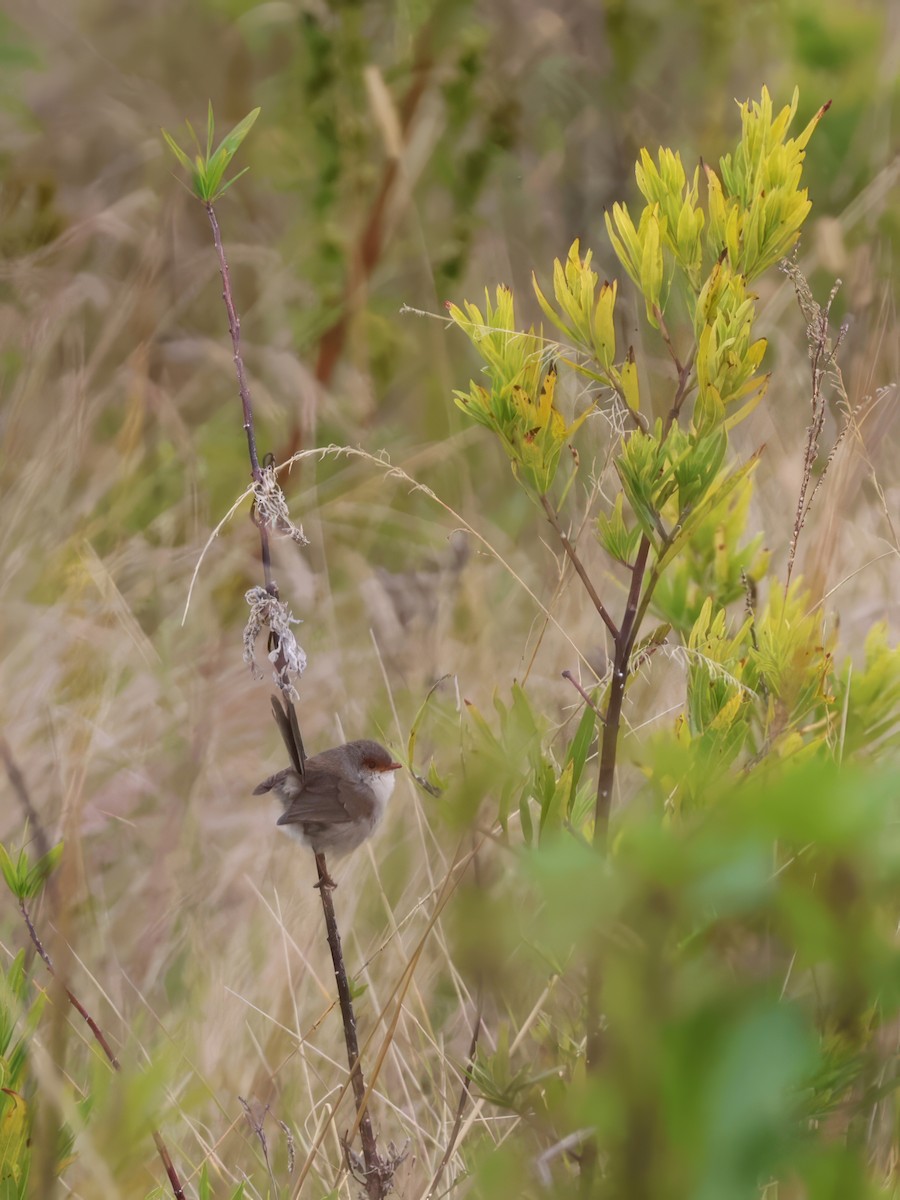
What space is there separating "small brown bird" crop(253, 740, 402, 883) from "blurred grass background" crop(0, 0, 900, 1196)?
103 millimetres

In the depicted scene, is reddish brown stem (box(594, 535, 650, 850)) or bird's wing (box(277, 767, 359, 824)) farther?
bird's wing (box(277, 767, 359, 824))

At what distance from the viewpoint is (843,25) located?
8.71ft

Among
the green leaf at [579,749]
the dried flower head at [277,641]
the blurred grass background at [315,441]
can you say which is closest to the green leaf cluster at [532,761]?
the green leaf at [579,749]

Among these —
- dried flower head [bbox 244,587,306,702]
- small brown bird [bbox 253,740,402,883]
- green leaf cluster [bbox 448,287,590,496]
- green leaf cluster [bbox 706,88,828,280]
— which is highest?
green leaf cluster [bbox 706,88,828,280]

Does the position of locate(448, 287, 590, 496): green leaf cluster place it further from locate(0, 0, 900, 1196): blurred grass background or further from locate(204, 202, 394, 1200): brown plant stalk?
locate(0, 0, 900, 1196): blurred grass background

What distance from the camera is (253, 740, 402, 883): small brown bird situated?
3.97ft

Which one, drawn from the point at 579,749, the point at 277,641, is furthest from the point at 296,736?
the point at 579,749

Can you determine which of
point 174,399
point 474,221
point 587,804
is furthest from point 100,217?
point 587,804

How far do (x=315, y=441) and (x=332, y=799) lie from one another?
1141 mm

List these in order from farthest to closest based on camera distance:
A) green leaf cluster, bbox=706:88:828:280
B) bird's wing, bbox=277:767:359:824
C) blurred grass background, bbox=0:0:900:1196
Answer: blurred grass background, bbox=0:0:900:1196 → bird's wing, bbox=277:767:359:824 → green leaf cluster, bbox=706:88:828:280

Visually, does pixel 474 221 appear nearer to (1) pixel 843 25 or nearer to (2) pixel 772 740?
(1) pixel 843 25

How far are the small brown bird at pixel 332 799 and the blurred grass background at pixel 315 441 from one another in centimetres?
10

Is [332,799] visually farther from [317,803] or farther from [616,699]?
[616,699]

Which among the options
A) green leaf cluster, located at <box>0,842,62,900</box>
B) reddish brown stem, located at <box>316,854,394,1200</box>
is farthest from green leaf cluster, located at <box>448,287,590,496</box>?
green leaf cluster, located at <box>0,842,62,900</box>
